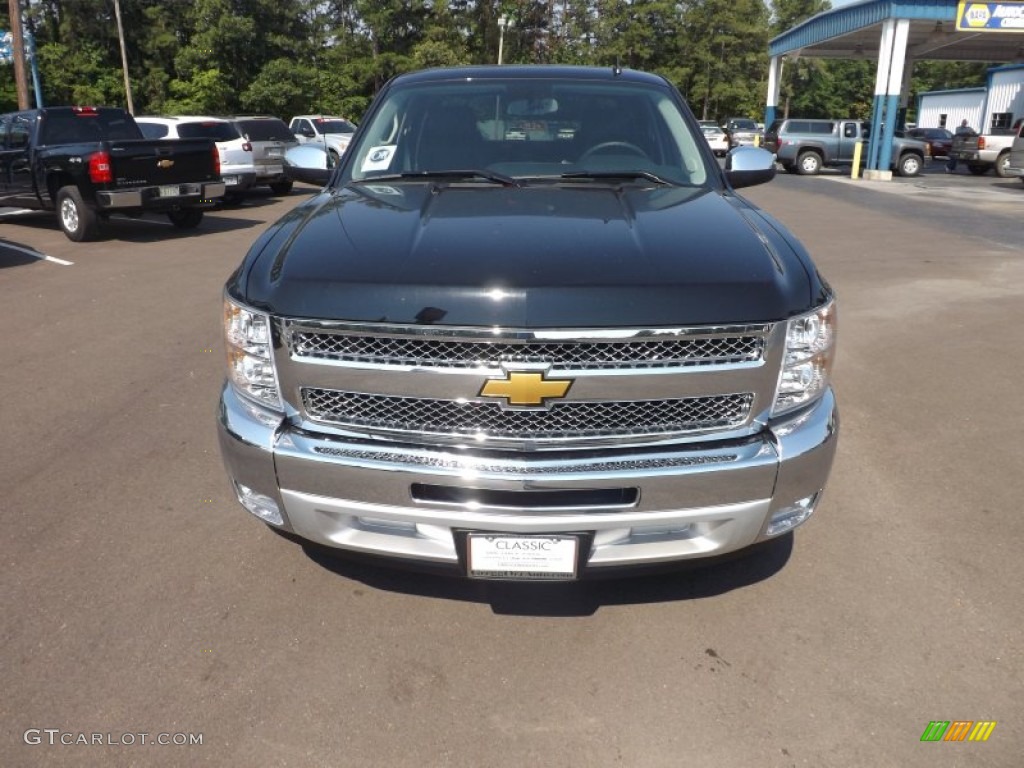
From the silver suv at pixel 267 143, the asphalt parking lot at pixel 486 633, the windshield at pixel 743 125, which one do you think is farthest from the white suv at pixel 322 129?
the windshield at pixel 743 125

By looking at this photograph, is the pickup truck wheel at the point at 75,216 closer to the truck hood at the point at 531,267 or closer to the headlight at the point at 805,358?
the truck hood at the point at 531,267

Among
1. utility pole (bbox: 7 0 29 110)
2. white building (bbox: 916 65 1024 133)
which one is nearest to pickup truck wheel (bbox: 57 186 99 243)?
utility pole (bbox: 7 0 29 110)

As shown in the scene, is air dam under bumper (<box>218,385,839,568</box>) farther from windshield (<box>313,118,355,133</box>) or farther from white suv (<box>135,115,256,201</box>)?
windshield (<box>313,118,355,133</box>)

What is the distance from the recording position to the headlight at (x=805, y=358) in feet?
8.24

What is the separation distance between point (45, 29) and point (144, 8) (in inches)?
224

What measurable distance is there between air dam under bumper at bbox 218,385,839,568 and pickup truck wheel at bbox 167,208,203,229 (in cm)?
1148

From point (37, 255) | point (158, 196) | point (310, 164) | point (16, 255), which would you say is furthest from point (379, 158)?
point (158, 196)

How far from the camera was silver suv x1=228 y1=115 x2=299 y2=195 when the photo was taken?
16609mm

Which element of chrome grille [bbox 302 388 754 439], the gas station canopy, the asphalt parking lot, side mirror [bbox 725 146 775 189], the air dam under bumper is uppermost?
the gas station canopy

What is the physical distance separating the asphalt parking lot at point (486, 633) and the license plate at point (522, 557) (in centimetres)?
41

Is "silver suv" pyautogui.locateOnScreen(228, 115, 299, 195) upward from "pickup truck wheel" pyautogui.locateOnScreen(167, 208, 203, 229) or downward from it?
upward

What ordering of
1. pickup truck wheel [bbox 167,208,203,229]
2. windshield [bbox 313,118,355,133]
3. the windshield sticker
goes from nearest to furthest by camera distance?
the windshield sticker < pickup truck wheel [bbox 167,208,203,229] < windshield [bbox 313,118,355,133]

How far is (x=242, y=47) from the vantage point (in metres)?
40.0

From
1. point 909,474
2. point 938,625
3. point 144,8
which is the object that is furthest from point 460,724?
point 144,8
